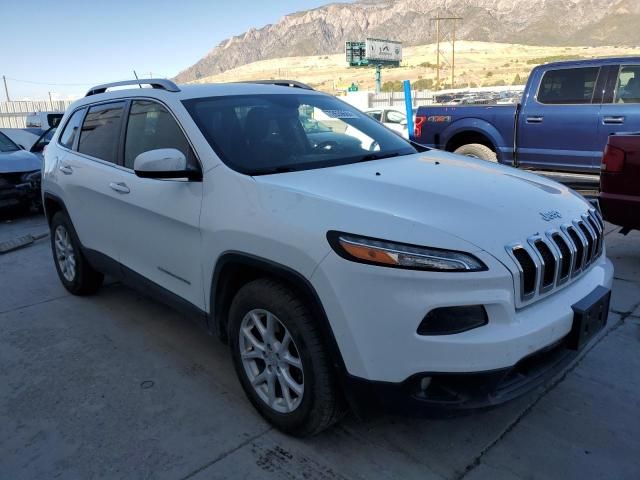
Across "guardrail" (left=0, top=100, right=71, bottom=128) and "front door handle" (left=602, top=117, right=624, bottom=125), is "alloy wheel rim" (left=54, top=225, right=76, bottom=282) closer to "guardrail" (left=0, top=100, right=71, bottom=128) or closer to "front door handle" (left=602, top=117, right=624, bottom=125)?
"front door handle" (left=602, top=117, right=624, bottom=125)

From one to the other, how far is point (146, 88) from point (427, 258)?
250cm

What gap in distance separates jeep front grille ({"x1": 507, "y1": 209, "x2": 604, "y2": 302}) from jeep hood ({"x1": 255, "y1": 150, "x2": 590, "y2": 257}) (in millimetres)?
46

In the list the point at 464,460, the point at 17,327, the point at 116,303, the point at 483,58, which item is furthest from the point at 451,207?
the point at 483,58

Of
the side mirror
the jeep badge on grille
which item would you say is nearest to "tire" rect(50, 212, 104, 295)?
the side mirror

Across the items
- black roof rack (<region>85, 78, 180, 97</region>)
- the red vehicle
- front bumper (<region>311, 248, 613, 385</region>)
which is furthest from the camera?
the red vehicle

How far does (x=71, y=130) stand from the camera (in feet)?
15.4

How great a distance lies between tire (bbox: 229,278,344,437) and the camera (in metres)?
2.43

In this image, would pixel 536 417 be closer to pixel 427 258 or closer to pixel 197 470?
pixel 427 258

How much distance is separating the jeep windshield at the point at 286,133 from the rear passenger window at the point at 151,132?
0.50 ft

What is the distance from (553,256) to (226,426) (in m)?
1.81

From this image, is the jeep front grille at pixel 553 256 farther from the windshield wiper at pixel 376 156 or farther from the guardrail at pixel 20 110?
the guardrail at pixel 20 110

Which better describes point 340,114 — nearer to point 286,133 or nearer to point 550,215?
point 286,133

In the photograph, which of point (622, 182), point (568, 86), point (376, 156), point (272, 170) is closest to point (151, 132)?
point (272, 170)

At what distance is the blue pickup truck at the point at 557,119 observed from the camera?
290 inches
